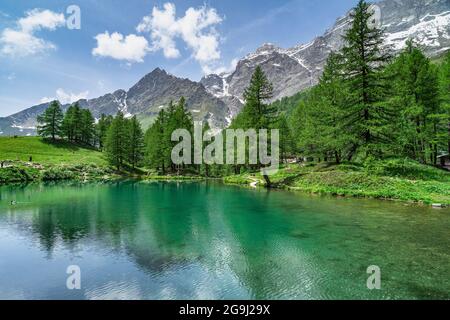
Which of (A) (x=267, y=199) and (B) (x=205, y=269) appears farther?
(A) (x=267, y=199)

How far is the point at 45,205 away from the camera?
29.4m

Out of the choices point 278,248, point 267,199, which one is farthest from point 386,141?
point 278,248

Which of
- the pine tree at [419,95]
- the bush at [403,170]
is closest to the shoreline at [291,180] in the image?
the bush at [403,170]

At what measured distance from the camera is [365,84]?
121ft

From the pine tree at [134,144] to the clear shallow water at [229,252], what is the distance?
194 feet

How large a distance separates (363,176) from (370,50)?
16084 millimetres

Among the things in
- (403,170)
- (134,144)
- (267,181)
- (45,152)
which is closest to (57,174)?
(45,152)

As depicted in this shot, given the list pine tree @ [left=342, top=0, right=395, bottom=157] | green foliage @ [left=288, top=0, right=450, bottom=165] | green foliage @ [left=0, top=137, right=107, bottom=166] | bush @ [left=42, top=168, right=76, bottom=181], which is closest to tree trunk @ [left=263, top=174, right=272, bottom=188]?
green foliage @ [left=288, top=0, right=450, bottom=165]

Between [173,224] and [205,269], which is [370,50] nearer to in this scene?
[173,224]

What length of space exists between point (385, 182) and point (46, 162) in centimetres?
7087

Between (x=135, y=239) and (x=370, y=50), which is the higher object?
(x=370, y=50)

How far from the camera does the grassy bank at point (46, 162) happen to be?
5867 centimetres

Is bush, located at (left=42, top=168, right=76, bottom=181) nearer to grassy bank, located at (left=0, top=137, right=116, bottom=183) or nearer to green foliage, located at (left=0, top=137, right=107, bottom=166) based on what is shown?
grassy bank, located at (left=0, top=137, right=116, bottom=183)

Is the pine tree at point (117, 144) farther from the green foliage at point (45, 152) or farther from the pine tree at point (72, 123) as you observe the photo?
the pine tree at point (72, 123)
